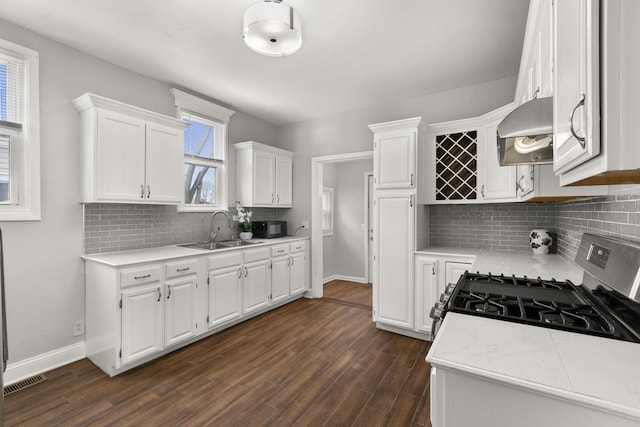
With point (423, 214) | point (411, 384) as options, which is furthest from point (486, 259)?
point (411, 384)

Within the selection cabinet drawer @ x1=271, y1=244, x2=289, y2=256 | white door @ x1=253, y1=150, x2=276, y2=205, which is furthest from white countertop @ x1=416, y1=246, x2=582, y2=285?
white door @ x1=253, y1=150, x2=276, y2=205

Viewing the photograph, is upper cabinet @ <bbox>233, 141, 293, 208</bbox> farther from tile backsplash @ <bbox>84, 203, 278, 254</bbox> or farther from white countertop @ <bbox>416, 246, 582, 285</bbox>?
white countertop @ <bbox>416, 246, 582, 285</bbox>

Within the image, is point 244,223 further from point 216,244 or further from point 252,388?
point 252,388

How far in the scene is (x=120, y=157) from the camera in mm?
2691

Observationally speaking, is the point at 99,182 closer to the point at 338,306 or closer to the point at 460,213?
the point at 338,306

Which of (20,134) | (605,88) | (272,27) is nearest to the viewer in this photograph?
(605,88)

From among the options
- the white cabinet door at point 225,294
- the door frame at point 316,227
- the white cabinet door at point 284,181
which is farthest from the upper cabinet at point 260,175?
the white cabinet door at point 225,294

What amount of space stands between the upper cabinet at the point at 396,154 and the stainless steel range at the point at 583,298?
65.8 inches

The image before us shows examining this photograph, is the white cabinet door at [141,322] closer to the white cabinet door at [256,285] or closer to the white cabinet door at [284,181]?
the white cabinet door at [256,285]

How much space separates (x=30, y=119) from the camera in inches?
95.7

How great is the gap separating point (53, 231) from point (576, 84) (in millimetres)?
3439

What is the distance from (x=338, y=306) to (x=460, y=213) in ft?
6.61

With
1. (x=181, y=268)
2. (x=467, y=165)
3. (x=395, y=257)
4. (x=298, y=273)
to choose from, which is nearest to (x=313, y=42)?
(x=467, y=165)

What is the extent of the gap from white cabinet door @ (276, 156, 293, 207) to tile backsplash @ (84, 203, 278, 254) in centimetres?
102
